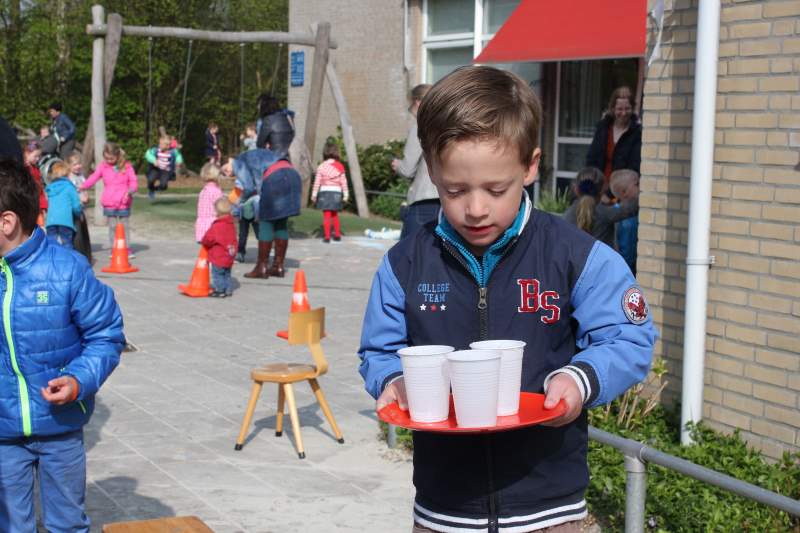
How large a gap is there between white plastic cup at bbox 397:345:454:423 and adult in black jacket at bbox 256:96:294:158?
11.9 m

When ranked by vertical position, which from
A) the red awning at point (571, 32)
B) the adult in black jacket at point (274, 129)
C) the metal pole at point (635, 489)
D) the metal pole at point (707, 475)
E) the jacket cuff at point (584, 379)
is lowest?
the metal pole at point (635, 489)

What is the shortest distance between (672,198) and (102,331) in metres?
3.46

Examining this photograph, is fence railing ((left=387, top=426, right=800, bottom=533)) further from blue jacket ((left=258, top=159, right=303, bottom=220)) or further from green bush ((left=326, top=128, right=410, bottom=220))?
green bush ((left=326, top=128, right=410, bottom=220))

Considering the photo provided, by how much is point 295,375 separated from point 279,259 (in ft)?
23.4

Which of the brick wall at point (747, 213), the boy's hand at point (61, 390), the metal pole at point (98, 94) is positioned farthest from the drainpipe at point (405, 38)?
the boy's hand at point (61, 390)

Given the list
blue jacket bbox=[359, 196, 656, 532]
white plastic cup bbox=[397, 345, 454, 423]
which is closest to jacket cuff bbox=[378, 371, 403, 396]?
blue jacket bbox=[359, 196, 656, 532]

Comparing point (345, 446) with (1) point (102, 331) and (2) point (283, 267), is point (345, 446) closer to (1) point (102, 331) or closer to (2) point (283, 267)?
(1) point (102, 331)

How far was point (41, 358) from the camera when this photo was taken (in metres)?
4.13

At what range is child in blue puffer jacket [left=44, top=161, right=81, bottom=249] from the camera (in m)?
11.3

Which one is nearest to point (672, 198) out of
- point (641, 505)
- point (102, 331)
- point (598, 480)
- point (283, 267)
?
point (598, 480)

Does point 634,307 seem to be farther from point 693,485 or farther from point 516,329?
point 693,485

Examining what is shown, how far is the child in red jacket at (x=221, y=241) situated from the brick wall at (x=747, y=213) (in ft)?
21.5

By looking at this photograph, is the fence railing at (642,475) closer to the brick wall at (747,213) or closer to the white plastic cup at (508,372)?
the white plastic cup at (508,372)

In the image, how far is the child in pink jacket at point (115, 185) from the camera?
14.7 m
